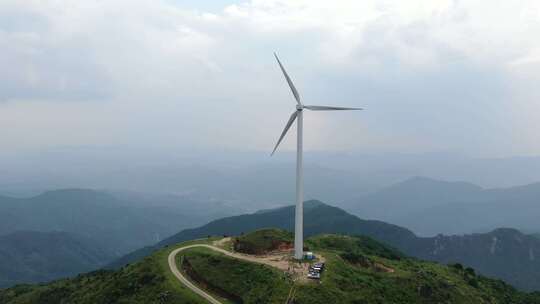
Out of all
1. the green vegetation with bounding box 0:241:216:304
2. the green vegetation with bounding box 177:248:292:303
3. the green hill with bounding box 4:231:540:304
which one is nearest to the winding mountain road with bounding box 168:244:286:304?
the green vegetation with bounding box 0:241:216:304

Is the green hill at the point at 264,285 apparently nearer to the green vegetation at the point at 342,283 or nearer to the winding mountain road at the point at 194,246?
the green vegetation at the point at 342,283

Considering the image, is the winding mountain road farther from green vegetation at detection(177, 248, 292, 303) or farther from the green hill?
green vegetation at detection(177, 248, 292, 303)

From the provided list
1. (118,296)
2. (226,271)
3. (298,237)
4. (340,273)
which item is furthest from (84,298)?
(340,273)

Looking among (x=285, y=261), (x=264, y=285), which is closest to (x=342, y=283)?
(x=285, y=261)

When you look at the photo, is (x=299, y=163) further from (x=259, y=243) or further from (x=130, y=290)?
(x=130, y=290)

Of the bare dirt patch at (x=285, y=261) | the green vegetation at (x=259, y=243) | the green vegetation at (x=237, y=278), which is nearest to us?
the green vegetation at (x=237, y=278)

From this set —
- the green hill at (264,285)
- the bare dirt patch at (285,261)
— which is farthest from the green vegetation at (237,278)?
the bare dirt patch at (285,261)

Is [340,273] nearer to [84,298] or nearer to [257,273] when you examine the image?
[257,273]
